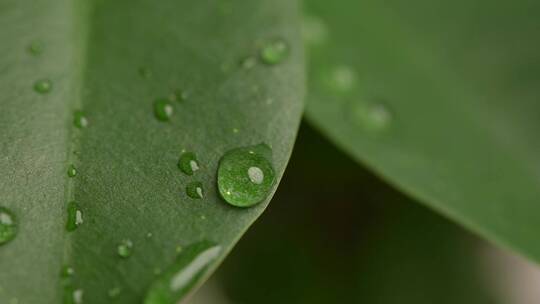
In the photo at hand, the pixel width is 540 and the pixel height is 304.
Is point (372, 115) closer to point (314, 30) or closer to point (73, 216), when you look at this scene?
point (314, 30)

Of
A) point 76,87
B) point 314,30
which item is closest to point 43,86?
point 76,87

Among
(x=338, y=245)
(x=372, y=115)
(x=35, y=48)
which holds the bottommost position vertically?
(x=338, y=245)

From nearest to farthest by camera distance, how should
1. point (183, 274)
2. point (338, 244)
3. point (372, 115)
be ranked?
point (183, 274)
point (372, 115)
point (338, 244)

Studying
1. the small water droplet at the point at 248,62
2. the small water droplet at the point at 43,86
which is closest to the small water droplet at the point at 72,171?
the small water droplet at the point at 43,86

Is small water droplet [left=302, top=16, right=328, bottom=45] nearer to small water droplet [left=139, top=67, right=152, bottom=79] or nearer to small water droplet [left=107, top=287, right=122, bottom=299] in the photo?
small water droplet [left=139, top=67, right=152, bottom=79]

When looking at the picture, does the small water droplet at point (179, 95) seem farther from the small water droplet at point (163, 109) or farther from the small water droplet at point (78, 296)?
the small water droplet at point (78, 296)

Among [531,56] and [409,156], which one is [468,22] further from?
[409,156]
